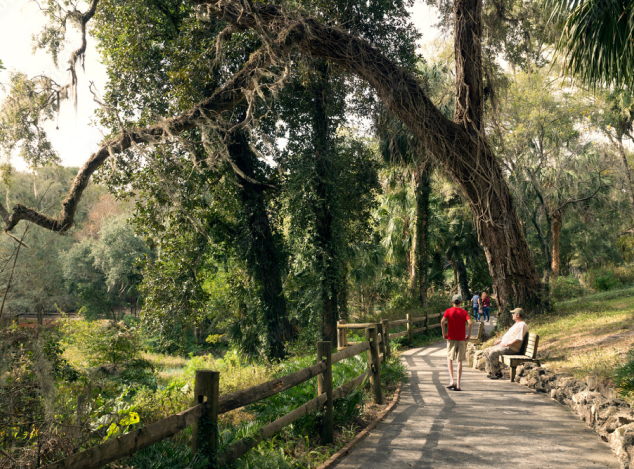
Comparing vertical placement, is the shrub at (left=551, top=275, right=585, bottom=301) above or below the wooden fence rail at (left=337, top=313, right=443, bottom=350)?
above

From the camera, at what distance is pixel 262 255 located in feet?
48.8

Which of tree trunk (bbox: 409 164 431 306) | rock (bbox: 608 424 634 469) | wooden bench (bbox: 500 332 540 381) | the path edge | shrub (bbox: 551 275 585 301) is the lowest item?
the path edge

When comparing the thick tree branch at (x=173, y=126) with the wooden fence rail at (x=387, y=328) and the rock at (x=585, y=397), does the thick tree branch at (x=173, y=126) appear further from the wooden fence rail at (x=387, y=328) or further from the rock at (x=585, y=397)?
the rock at (x=585, y=397)

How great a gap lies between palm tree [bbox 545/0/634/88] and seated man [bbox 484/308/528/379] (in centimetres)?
489

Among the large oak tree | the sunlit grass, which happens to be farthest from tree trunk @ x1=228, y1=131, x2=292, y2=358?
the sunlit grass

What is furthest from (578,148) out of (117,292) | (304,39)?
(117,292)

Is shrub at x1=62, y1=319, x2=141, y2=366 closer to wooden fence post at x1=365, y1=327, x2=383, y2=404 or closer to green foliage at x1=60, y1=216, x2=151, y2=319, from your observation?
wooden fence post at x1=365, y1=327, x2=383, y2=404

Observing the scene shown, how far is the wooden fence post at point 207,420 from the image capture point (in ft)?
11.4

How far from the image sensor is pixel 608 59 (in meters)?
8.56

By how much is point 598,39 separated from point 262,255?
10.7 metres

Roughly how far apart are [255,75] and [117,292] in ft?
123

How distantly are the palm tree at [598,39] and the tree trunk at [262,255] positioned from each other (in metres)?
9.55

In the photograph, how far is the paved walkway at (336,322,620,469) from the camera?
449 cm

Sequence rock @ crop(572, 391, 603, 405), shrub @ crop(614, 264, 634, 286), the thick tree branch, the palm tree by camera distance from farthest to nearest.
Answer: shrub @ crop(614, 264, 634, 286) → the thick tree branch → the palm tree → rock @ crop(572, 391, 603, 405)
